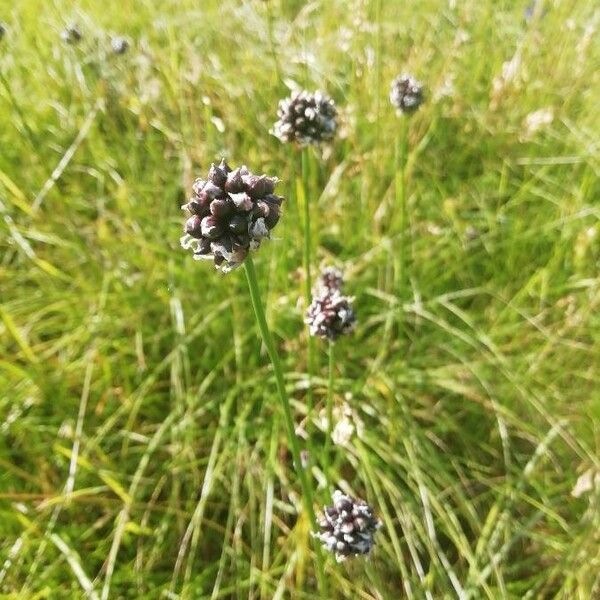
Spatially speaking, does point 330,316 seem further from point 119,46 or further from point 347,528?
point 119,46

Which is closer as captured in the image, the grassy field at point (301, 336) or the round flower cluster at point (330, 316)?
the round flower cluster at point (330, 316)

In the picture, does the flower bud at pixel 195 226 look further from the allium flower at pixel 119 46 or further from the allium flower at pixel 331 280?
the allium flower at pixel 119 46

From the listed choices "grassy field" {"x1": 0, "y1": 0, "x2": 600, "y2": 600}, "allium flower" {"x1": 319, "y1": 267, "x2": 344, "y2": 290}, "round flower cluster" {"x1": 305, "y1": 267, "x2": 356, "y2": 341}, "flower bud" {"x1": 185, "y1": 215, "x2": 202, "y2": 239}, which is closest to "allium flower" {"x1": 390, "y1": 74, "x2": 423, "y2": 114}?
"grassy field" {"x1": 0, "y1": 0, "x2": 600, "y2": 600}

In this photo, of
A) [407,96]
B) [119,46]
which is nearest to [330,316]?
[407,96]

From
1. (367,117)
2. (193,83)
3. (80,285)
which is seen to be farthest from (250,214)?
(367,117)

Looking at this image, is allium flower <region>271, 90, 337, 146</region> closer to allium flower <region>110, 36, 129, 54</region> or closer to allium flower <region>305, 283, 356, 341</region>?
allium flower <region>305, 283, 356, 341</region>

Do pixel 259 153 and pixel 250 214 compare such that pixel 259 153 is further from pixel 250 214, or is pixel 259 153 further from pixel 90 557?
pixel 250 214

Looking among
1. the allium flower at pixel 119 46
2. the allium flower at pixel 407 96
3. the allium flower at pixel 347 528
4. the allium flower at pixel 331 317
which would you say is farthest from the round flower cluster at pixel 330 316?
the allium flower at pixel 119 46
